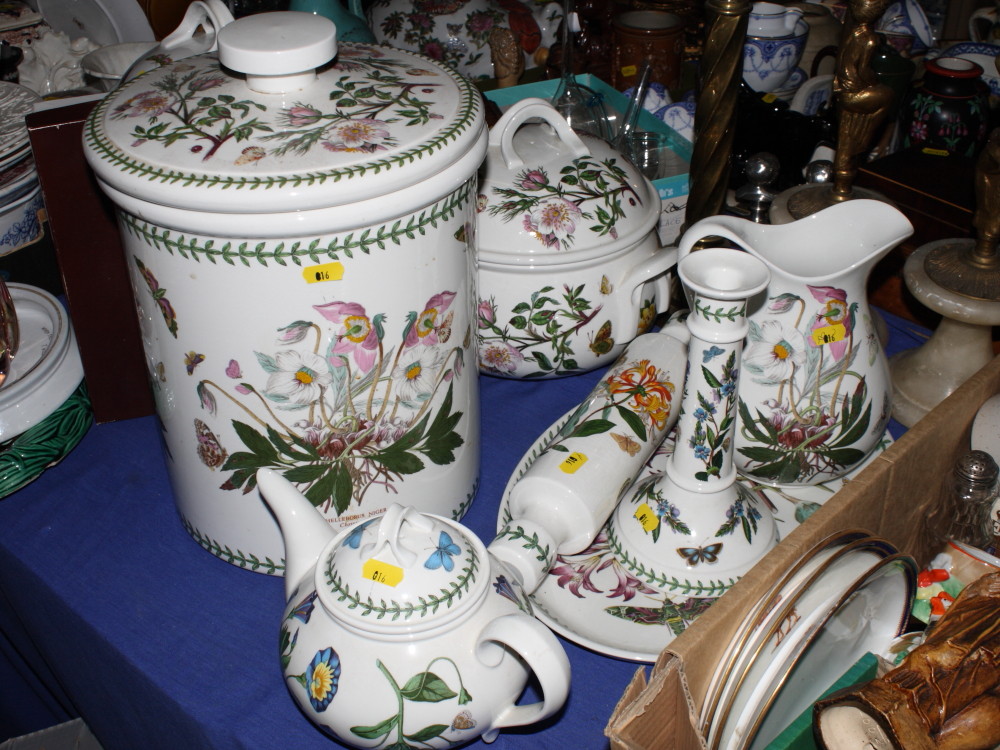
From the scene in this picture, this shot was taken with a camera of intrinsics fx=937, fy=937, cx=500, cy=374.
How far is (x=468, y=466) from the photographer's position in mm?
814

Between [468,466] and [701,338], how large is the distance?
0.85ft

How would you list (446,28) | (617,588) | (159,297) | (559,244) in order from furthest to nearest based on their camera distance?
(446,28), (559,244), (617,588), (159,297)

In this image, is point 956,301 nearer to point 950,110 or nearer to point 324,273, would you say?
point 950,110

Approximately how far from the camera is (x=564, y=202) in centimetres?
87

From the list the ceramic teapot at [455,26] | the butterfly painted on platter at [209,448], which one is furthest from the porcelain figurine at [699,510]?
the ceramic teapot at [455,26]

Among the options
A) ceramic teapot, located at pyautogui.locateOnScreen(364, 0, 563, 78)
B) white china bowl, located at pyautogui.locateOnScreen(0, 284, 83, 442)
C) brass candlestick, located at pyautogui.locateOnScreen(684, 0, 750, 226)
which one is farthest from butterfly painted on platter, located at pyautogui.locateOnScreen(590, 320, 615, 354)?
ceramic teapot, located at pyautogui.locateOnScreen(364, 0, 563, 78)

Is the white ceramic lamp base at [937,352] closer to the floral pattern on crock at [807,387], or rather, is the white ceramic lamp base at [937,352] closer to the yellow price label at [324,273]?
the floral pattern on crock at [807,387]

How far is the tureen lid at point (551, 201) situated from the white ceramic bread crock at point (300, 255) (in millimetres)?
141

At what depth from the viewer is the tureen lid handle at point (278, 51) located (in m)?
0.63

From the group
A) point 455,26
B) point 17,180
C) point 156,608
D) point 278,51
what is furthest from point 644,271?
point 455,26

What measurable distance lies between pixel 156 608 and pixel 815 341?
0.59 meters

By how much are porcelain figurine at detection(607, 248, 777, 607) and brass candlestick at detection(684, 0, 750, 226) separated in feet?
0.80

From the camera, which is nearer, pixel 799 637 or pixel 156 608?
pixel 799 637

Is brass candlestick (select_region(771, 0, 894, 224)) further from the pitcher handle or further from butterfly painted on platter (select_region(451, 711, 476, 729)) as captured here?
butterfly painted on platter (select_region(451, 711, 476, 729))
